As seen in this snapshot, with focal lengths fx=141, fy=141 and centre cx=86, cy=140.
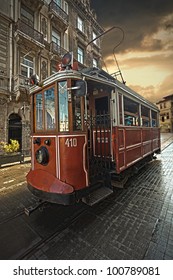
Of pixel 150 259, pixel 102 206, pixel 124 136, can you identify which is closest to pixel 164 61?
pixel 124 136

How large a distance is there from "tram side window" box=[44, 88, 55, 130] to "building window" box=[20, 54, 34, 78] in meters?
9.29

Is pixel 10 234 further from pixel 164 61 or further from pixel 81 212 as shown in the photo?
pixel 164 61

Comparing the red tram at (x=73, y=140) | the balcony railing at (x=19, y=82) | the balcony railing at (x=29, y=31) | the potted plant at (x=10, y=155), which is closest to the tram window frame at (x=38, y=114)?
the red tram at (x=73, y=140)

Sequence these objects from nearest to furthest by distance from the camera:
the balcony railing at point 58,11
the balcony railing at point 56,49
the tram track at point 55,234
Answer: the tram track at point 55,234, the balcony railing at point 58,11, the balcony railing at point 56,49

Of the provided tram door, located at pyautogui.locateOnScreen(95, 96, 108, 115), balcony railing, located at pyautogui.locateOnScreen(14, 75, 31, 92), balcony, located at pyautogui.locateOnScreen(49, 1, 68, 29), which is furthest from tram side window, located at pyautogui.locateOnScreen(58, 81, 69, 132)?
balcony, located at pyautogui.locateOnScreen(49, 1, 68, 29)

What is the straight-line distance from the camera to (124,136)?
4.23 m

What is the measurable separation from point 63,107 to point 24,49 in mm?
10705

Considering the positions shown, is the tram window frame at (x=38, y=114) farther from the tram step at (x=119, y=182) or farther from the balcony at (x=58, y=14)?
the balcony at (x=58, y=14)

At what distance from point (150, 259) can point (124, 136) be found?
2.88 metres

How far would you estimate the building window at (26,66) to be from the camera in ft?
34.6

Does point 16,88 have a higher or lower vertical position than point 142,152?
higher
